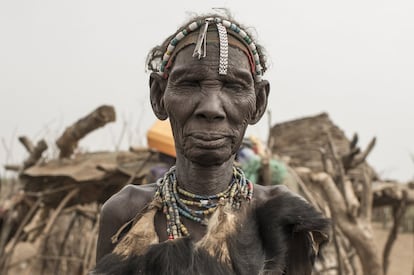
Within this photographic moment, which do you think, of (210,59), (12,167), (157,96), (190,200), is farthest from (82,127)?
(210,59)

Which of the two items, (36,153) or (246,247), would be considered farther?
(36,153)

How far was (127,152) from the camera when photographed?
269 inches

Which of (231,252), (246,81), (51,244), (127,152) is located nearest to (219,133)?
(246,81)

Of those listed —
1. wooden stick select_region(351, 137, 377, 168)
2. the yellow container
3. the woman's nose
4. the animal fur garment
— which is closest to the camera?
the animal fur garment

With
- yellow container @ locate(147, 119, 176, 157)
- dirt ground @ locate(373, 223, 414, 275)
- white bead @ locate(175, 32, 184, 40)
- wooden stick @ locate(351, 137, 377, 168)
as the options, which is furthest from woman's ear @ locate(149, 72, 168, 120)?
dirt ground @ locate(373, 223, 414, 275)

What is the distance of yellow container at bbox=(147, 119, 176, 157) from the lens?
15.0ft

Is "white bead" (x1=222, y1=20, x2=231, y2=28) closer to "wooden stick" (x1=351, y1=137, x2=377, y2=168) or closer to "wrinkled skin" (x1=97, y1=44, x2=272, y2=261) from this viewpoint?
"wrinkled skin" (x1=97, y1=44, x2=272, y2=261)

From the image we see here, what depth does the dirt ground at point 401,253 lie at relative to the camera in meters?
18.0

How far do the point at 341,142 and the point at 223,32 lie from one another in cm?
936

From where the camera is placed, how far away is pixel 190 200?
1.60 metres

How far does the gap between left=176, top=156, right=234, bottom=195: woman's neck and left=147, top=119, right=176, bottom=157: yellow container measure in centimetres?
292

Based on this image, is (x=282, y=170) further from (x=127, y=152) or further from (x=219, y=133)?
(x=219, y=133)

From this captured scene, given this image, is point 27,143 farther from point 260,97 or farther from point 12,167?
point 260,97

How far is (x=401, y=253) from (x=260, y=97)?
21664 millimetres
